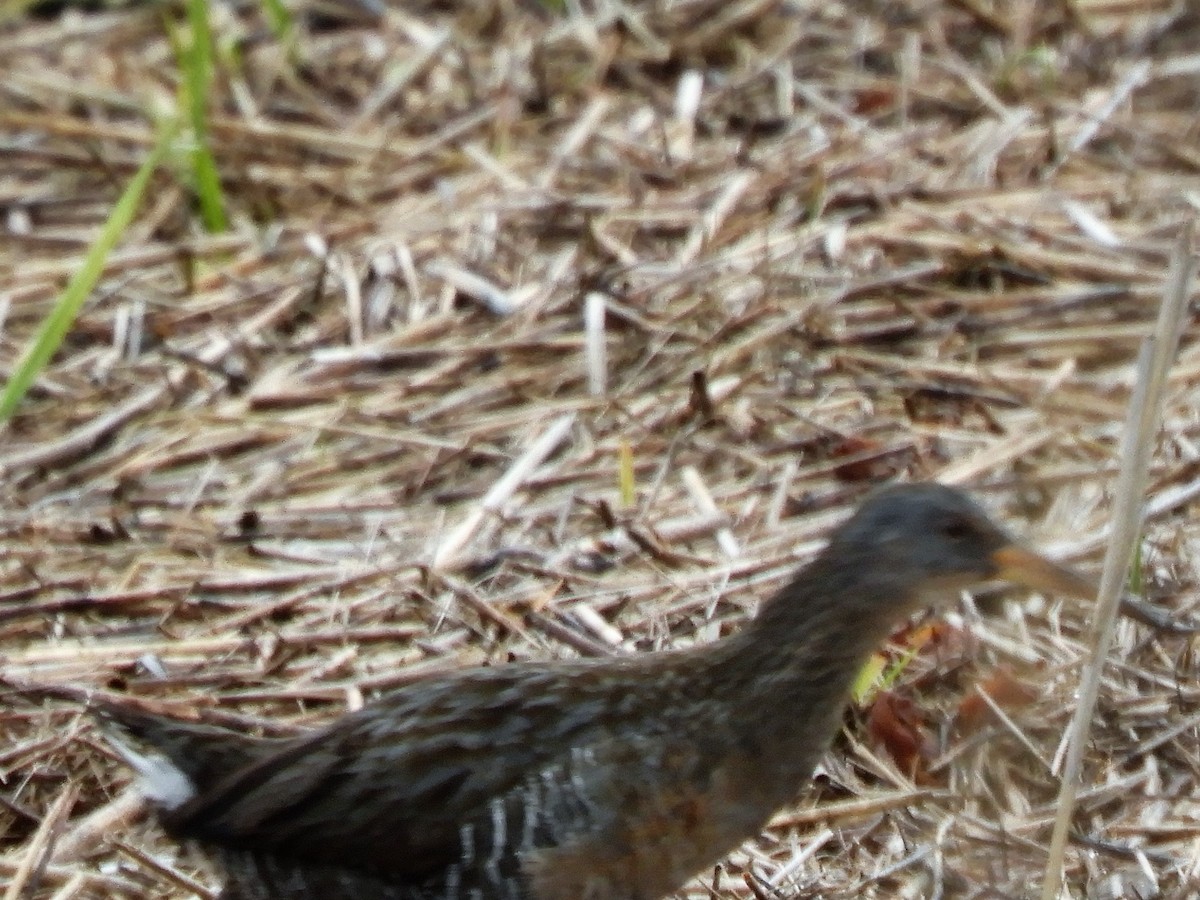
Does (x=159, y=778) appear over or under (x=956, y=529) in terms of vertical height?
under

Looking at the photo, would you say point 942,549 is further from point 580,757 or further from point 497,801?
point 497,801

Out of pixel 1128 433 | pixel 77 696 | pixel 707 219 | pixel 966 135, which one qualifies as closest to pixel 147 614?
pixel 77 696

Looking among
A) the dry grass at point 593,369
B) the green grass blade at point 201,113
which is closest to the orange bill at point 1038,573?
the dry grass at point 593,369

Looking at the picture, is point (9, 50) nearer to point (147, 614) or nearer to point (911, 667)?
point (147, 614)

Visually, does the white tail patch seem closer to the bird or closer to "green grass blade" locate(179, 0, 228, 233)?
the bird

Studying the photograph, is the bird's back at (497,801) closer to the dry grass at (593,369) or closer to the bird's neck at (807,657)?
the bird's neck at (807,657)

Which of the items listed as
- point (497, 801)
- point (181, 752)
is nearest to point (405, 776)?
point (497, 801)

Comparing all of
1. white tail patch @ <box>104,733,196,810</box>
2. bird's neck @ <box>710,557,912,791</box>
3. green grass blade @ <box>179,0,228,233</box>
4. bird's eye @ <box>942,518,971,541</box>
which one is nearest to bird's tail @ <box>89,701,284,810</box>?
white tail patch @ <box>104,733,196,810</box>
